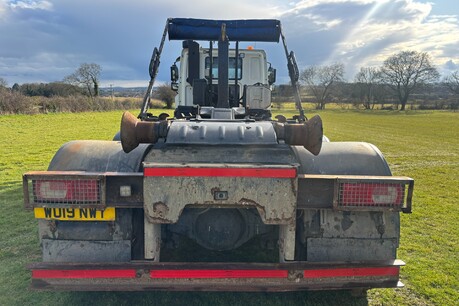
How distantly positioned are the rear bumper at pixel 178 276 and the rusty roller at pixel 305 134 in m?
0.85

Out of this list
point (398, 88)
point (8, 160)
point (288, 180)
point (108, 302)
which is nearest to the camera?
point (288, 180)

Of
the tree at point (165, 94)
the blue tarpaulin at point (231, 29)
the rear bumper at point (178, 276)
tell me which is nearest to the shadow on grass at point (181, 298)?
the rear bumper at point (178, 276)

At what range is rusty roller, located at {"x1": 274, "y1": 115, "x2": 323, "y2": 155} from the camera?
105 inches

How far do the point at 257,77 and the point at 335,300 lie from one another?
399cm

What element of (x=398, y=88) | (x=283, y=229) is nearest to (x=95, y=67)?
(x=398, y=88)

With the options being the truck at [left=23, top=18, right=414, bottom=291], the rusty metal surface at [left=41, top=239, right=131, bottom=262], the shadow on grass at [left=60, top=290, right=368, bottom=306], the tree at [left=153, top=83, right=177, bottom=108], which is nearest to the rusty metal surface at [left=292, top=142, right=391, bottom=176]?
the truck at [left=23, top=18, right=414, bottom=291]

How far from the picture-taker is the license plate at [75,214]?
8.65ft

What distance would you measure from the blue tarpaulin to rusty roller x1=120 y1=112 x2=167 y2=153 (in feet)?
9.36

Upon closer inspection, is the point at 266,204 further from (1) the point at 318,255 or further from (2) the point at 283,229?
(1) the point at 318,255

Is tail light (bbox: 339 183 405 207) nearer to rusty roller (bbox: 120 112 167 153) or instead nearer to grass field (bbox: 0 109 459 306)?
grass field (bbox: 0 109 459 306)

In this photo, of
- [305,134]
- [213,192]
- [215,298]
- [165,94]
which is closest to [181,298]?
[215,298]

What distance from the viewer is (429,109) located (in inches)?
2330

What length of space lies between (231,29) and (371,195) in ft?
11.6

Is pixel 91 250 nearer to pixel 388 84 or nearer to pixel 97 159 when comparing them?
pixel 97 159
